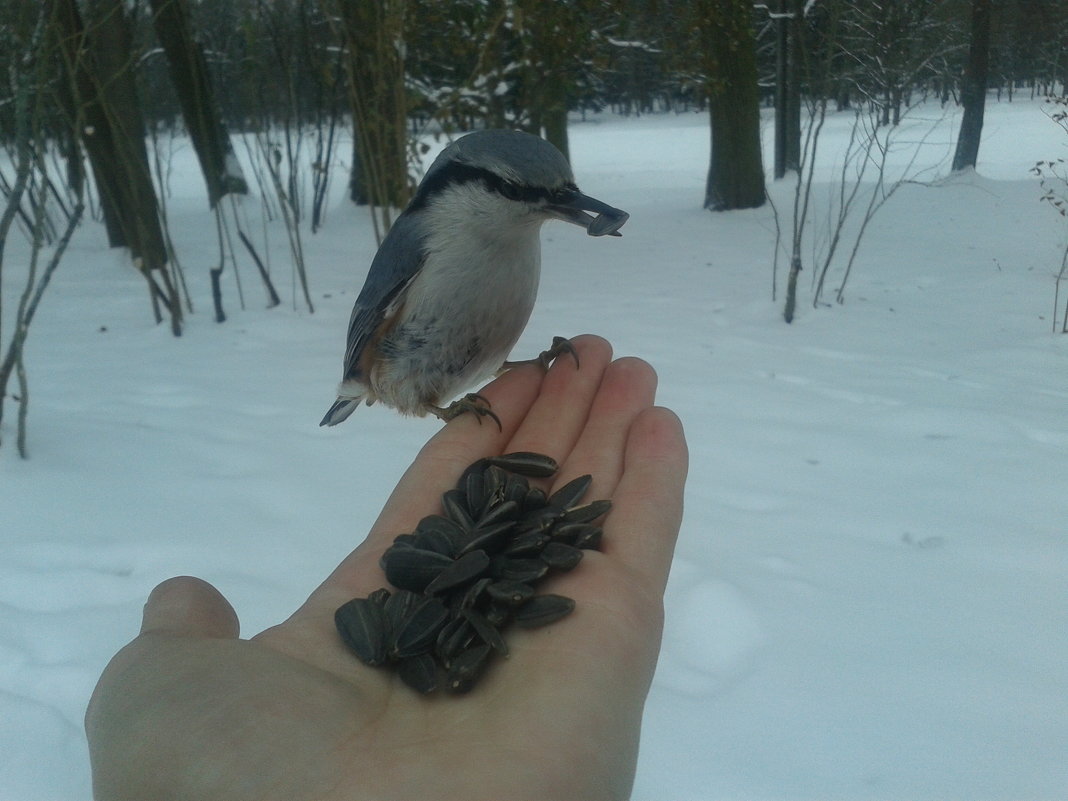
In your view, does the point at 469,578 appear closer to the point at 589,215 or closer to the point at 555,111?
the point at 589,215

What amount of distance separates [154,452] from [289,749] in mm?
2018

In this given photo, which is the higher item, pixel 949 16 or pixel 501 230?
pixel 949 16

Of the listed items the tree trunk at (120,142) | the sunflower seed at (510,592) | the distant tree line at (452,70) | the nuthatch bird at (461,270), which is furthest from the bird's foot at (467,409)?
the tree trunk at (120,142)

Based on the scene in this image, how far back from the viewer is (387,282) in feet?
5.75

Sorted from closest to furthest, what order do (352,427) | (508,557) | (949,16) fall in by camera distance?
(508,557), (352,427), (949,16)

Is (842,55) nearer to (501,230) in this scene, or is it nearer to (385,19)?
(385,19)

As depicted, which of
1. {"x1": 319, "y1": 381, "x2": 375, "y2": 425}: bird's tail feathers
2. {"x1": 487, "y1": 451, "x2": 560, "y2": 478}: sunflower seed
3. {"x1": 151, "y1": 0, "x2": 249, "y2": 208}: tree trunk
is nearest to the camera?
{"x1": 487, "y1": 451, "x2": 560, "y2": 478}: sunflower seed

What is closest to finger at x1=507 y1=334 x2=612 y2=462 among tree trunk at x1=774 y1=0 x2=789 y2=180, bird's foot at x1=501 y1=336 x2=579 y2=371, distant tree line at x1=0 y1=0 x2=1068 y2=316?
bird's foot at x1=501 y1=336 x2=579 y2=371

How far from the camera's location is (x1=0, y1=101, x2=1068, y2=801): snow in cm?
153

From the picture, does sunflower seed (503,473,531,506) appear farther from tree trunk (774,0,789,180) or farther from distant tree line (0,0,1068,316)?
tree trunk (774,0,789,180)

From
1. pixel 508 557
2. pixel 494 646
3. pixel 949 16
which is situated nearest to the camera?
pixel 494 646

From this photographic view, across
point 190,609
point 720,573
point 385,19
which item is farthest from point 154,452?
point 385,19

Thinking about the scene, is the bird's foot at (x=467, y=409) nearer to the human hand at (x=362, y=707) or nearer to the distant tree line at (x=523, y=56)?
the human hand at (x=362, y=707)

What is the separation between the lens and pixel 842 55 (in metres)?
4.30
